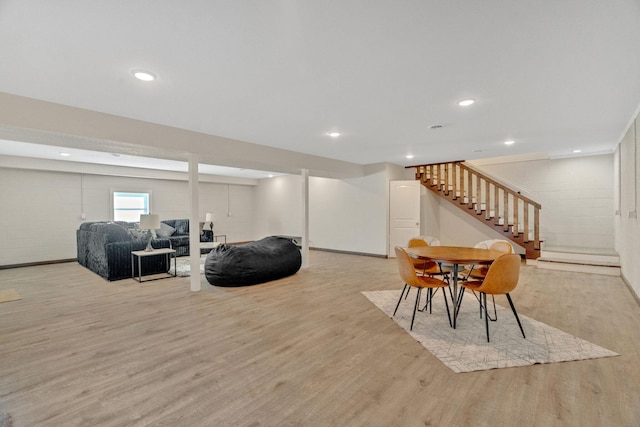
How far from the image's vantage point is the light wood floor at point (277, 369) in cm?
181

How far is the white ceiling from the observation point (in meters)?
1.73

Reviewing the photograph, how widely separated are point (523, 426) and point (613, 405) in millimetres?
728

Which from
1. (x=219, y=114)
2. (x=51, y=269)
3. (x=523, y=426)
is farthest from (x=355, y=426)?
(x=51, y=269)

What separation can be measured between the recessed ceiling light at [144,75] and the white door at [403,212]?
5.88 meters

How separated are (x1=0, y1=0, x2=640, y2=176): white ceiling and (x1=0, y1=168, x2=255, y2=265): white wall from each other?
4.87m

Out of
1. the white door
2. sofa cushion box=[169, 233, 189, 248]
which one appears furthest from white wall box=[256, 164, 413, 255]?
sofa cushion box=[169, 233, 189, 248]

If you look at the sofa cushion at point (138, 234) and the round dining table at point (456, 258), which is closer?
the round dining table at point (456, 258)

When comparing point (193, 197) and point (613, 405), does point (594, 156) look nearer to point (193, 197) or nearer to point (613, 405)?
point (613, 405)


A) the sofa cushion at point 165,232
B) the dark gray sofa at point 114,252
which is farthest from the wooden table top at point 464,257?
the sofa cushion at point 165,232

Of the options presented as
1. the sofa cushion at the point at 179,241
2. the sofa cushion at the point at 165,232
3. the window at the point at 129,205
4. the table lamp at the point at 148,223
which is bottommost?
the sofa cushion at the point at 179,241

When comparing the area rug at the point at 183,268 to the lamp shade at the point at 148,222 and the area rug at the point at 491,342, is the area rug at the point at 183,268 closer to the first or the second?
the lamp shade at the point at 148,222

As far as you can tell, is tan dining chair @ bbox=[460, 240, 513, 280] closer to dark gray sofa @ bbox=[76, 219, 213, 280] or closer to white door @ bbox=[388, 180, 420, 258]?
white door @ bbox=[388, 180, 420, 258]

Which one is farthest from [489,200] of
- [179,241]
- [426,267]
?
[179,241]

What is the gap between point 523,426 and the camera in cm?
169
